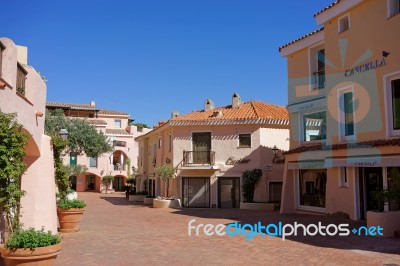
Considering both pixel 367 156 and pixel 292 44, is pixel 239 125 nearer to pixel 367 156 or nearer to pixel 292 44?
pixel 292 44

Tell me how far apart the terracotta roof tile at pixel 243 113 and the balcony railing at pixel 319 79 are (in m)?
7.70

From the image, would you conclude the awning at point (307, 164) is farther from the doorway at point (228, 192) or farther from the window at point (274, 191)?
the doorway at point (228, 192)

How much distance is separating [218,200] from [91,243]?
1714 centimetres

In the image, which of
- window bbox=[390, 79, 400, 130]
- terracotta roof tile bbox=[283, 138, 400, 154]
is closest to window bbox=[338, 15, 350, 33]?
window bbox=[390, 79, 400, 130]

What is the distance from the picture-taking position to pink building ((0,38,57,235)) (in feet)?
34.0

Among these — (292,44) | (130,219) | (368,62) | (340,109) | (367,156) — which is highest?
(292,44)

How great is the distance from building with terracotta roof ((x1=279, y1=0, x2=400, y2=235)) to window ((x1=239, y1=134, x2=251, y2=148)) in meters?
6.46

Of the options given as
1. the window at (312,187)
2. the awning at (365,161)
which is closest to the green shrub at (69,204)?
the awning at (365,161)

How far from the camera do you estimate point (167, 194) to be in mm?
30922

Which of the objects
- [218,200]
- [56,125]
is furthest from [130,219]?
[56,125]

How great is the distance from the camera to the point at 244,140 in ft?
95.1

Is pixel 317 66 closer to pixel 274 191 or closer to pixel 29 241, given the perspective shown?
pixel 274 191

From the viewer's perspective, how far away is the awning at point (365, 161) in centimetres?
1465

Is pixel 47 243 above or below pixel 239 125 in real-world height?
below
